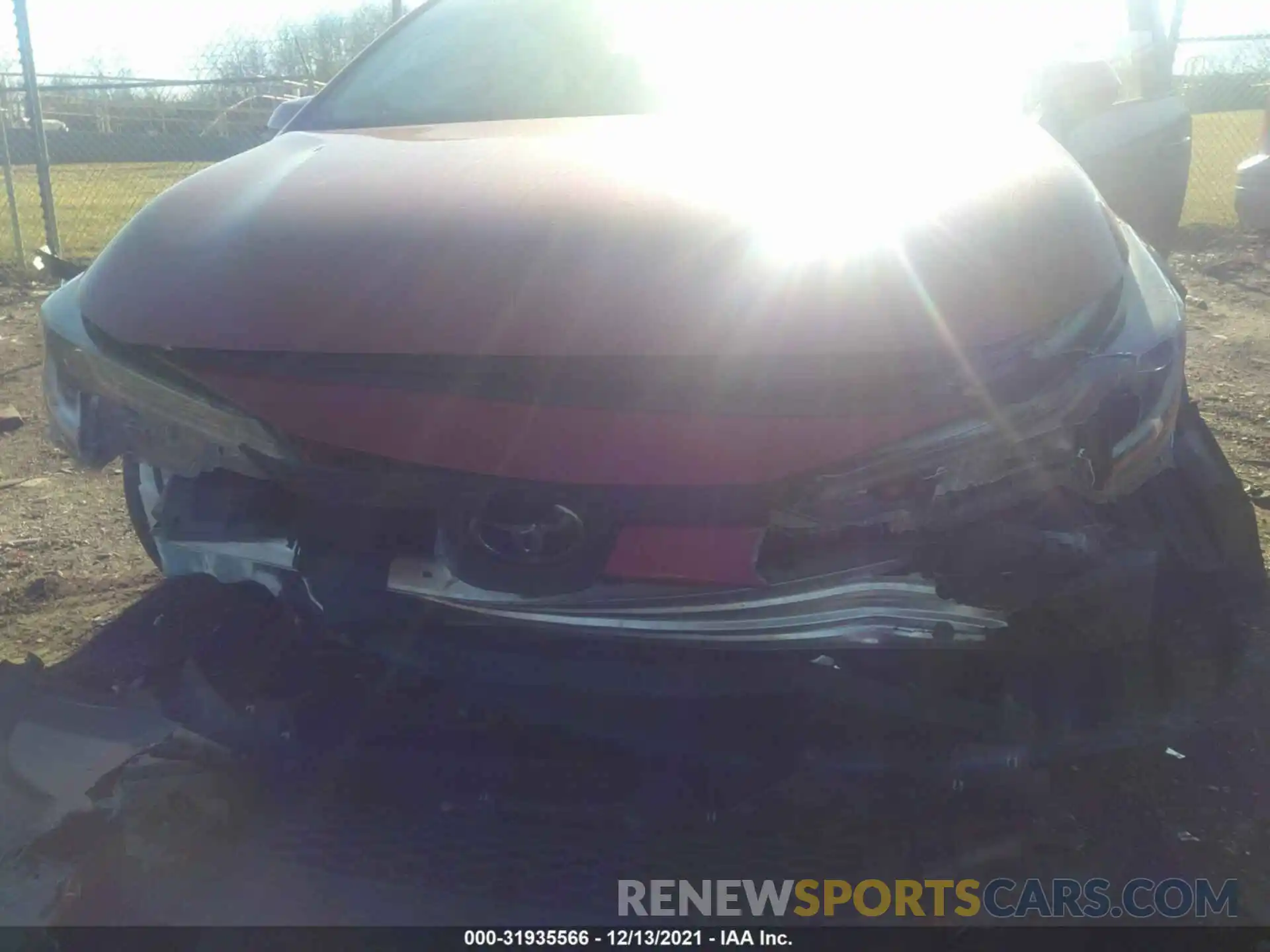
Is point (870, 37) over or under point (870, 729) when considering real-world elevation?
over

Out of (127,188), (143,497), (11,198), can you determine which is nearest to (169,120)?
(127,188)

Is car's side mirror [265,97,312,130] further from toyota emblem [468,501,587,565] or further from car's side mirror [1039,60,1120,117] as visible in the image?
car's side mirror [1039,60,1120,117]

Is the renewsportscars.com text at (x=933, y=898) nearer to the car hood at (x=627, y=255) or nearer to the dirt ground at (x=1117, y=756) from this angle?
the dirt ground at (x=1117, y=756)

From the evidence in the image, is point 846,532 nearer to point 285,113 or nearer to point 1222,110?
point 285,113

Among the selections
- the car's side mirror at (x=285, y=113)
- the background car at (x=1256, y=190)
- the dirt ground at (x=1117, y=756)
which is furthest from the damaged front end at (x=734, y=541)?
the background car at (x=1256, y=190)

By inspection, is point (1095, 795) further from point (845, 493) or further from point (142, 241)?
point (142, 241)

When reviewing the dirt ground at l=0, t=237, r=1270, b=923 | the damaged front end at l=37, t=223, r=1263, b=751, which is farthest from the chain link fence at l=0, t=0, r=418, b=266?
the damaged front end at l=37, t=223, r=1263, b=751

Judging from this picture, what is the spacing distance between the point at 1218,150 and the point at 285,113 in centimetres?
1156

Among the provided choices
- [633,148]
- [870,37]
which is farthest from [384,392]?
[870,37]

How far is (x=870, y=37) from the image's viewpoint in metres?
2.98

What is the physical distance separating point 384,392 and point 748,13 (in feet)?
6.19

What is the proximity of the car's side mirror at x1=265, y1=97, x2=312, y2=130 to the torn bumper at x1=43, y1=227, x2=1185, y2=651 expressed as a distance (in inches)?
52.5

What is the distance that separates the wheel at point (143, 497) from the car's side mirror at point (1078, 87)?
3.55 metres

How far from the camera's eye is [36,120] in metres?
7.50
